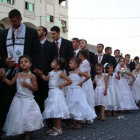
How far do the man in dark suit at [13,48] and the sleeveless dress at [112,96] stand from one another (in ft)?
13.5

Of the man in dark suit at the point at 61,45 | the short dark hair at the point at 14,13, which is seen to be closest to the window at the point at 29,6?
the man in dark suit at the point at 61,45

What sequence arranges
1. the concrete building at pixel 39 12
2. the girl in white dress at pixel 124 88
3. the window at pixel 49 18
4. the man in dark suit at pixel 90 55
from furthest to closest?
the window at pixel 49 18
the concrete building at pixel 39 12
the girl in white dress at pixel 124 88
the man in dark suit at pixel 90 55

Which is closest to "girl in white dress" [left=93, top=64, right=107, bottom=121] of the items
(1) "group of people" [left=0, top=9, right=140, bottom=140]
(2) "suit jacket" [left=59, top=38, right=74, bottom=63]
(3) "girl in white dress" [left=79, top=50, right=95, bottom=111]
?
(1) "group of people" [left=0, top=9, right=140, bottom=140]

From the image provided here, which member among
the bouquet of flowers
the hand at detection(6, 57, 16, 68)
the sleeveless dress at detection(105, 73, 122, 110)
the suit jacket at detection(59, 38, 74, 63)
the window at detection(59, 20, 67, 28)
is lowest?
the sleeveless dress at detection(105, 73, 122, 110)

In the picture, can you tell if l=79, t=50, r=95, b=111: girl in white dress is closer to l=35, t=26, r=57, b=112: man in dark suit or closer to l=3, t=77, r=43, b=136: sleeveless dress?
l=35, t=26, r=57, b=112: man in dark suit

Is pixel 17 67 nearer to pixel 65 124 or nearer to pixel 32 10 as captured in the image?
pixel 65 124

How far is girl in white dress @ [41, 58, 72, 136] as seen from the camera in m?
6.27

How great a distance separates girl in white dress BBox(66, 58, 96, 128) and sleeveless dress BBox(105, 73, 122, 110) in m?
2.35

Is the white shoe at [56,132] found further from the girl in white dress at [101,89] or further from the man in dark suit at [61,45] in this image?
the girl in white dress at [101,89]

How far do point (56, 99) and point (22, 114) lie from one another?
3.67ft

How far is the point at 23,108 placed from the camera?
18.0ft

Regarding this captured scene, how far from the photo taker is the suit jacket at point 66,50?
749 centimetres

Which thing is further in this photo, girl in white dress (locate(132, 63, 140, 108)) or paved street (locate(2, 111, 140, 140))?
girl in white dress (locate(132, 63, 140, 108))

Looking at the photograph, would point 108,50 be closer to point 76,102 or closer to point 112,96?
point 112,96
